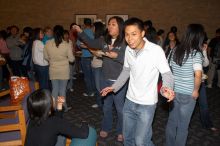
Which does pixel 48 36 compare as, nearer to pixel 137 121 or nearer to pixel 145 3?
pixel 137 121

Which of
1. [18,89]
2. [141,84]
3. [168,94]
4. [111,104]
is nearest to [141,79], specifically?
[141,84]

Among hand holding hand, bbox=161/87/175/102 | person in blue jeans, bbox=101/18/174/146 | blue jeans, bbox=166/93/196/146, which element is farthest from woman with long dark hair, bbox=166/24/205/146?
hand holding hand, bbox=161/87/175/102

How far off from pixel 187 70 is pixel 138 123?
85cm

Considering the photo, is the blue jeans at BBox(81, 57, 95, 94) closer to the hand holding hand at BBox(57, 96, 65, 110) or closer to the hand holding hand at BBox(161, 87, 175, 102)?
the hand holding hand at BBox(57, 96, 65, 110)

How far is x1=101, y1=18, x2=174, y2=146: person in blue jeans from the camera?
96.0 inches

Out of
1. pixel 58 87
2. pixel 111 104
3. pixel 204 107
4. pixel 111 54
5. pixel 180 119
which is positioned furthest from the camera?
A: pixel 58 87

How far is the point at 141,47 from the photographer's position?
2545mm

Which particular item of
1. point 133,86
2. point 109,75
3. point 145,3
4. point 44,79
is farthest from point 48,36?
point 145,3

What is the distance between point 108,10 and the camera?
33.0 ft

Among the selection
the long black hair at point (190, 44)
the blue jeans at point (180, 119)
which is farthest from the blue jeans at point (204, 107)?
the long black hair at point (190, 44)

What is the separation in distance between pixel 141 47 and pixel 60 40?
81.5 inches

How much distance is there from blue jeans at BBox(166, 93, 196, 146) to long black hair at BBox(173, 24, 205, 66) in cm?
44

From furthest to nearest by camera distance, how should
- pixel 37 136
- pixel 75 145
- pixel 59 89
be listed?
pixel 59 89
pixel 75 145
pixel 37 136

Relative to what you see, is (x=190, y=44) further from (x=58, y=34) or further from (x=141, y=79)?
(x=58, y=34)
